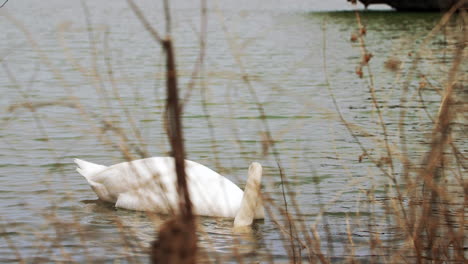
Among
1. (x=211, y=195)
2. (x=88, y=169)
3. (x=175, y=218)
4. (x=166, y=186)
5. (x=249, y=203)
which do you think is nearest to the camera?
(x=175, y=218)

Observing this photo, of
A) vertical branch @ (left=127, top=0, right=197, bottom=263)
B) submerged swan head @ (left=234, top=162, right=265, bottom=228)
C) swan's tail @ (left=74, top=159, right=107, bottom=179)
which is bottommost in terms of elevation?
submerged swan head @ (left=234, top=162, right=265, bottom=228)

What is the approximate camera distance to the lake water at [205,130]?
122 inches

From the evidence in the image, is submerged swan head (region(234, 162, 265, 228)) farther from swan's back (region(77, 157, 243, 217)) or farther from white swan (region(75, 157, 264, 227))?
swan's back (region(77, 157, 243, 217))

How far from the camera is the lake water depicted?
3.11 m

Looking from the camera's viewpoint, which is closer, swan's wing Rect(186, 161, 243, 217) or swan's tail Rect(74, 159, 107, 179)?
swan's wing Rect(186, 161, 243, 217)

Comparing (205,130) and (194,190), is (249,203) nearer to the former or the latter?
(194,190)

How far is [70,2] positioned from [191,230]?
50.9 m

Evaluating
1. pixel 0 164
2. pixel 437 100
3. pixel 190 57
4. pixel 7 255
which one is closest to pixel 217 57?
pixel 190 57

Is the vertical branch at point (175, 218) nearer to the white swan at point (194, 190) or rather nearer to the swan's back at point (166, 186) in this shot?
the white swan at point (194, 190)

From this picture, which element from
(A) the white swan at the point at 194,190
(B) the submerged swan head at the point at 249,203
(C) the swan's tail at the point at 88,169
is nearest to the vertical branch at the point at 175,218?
(A) the white swan at the point at 194,190

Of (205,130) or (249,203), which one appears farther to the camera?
(205,130)

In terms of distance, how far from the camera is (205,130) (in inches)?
436

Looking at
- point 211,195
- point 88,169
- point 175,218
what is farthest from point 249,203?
point 175,218

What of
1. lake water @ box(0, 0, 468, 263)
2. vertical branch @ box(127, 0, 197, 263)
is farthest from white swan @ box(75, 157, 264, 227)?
vertical branch @ box(127, 0, 197, 263)
